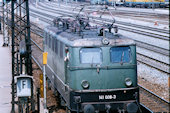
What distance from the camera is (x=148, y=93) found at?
1723 centimetres

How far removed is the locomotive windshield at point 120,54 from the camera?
12.5 meters

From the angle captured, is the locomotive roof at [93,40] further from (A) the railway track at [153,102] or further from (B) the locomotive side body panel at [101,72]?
(A) the railway track at [153,102]

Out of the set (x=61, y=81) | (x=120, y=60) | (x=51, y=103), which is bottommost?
(x=51, y=103)

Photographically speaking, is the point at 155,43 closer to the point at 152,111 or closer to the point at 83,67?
the point at 152,111

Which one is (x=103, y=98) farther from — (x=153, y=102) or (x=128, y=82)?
(x=153, y=102)

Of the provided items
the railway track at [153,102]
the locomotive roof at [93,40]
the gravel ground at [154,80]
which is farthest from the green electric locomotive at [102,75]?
the gravel ground at [154,80]

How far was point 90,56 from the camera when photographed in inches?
489

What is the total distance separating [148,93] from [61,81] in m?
4.83

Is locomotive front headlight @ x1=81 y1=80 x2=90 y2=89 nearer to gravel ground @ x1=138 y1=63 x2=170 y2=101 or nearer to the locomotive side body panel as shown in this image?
the locomotive side body panel

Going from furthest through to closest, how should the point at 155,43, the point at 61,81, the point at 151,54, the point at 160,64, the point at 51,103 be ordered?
the point at 155,43 < the point at 151,54 < the point at 160,64 < the point at 51,103 < the point at 61,81

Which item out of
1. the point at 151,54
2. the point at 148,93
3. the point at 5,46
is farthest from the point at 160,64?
the point at 5,46

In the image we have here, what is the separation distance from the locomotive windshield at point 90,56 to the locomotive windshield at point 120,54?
41cm

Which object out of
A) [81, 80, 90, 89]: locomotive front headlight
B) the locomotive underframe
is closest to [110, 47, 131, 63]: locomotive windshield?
the locomotive underframe

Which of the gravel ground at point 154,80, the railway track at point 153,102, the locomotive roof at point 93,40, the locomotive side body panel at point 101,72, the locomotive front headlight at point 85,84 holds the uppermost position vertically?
the locomotive roof at point 93,40
